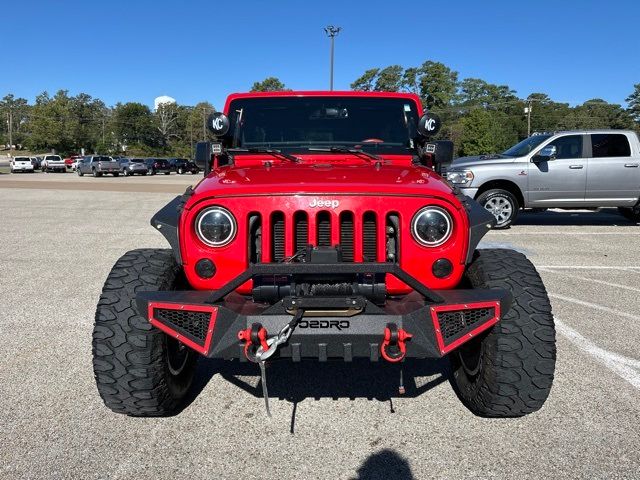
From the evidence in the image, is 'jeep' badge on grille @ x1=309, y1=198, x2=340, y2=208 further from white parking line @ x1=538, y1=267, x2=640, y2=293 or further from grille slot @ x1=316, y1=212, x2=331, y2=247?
white parking line @ x1=538, y1=267, x2=640, y2=293

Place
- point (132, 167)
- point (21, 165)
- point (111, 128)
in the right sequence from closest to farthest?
point (132, 167), point (21, 165), point (111, 128)

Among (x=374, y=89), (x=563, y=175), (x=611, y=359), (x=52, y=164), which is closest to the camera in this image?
(x=611, y=359)

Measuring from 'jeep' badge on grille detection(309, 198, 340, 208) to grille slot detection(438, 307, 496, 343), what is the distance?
76 centimetres

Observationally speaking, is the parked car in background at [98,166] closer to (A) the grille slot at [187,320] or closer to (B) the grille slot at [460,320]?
(A) the grille slot at [187,320]

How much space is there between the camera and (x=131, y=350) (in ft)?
9.56

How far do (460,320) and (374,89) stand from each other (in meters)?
79.9

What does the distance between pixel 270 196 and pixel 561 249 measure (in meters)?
7.23

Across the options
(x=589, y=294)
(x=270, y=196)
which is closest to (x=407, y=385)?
(x=270, y=196)

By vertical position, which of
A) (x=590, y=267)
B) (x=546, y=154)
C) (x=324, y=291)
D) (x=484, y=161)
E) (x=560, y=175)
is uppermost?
(x=546, y=154)

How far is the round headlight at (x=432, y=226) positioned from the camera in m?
2.89

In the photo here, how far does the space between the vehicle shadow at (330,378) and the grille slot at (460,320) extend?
790 millimetres

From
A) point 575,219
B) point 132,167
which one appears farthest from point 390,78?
point 575,219

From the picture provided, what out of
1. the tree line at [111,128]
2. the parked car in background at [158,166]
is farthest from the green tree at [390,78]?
the parked car in background at [158,166]

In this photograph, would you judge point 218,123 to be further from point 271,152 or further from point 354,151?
point 354,151
